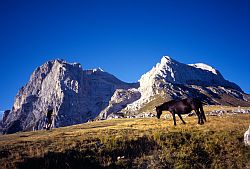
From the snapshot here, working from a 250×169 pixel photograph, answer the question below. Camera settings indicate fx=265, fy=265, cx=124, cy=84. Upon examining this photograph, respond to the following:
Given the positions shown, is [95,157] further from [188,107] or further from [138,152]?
[188,107]

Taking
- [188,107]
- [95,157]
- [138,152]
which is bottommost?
[95,157]

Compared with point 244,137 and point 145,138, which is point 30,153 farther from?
point 244,137

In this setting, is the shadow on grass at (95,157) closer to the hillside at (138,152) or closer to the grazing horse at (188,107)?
the hillside at (138,152)

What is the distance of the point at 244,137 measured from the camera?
2364cm

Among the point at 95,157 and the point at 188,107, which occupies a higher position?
the point at 188,107

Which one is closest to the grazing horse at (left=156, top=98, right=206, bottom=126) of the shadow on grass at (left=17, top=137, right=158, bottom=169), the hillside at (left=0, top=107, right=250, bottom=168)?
the hillside at (left=0, top=107, right=250, bottom=168)

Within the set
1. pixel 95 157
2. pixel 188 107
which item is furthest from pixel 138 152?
pixel 188 107

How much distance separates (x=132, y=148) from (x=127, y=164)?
2888 millimetres

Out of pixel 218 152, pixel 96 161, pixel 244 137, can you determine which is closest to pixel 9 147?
pixel 96 161

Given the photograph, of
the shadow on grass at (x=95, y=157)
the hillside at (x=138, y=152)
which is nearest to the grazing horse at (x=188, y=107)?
the hillside at (x=138, y=152)

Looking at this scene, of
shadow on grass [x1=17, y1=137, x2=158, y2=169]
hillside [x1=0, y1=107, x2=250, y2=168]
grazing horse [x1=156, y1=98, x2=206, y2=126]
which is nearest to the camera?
shadow on grass [x1=17, y1=137, x2=158, y2=169]

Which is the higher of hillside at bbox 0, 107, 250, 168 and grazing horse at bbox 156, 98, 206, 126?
grazing horse at bbox 156, 98, 206, 126

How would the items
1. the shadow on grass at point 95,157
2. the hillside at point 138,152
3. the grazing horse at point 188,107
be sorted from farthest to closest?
1. the grazing horse at point 188,107
2. the hillside at point 138,152
3. the shadow on grass at point 95,157

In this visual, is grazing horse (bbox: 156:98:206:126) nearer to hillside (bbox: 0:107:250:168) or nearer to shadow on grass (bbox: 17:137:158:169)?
hillside (bbox: 0:107:250:168)
